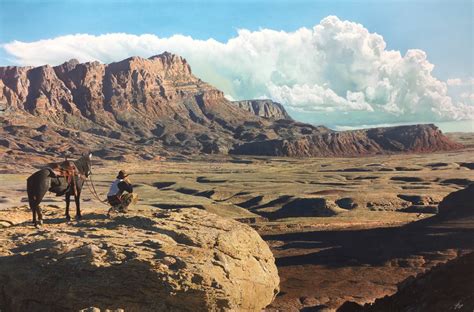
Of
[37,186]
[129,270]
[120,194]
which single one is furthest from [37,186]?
[129,270]

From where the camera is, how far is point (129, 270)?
1370 centimetres

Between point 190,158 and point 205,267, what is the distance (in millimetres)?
181875

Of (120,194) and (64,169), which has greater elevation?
(64,169)

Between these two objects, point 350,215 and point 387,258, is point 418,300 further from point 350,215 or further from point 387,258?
point 350,215

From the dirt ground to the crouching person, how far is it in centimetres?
399

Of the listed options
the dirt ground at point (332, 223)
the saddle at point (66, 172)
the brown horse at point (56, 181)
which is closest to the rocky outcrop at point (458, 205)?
the dirt ground at point (332, 223)

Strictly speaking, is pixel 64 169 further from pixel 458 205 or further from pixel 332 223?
pixel 332 223

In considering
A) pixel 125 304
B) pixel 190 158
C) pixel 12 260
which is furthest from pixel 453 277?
pixel 190 158

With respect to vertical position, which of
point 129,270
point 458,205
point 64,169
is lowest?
point 458,205

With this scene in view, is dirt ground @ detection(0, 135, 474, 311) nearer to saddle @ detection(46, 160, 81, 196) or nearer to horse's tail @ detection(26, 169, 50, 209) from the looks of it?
horse's tail @ detection(26, 169, 50, 209)

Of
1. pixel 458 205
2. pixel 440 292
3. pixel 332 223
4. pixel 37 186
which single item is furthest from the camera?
pixel 332 223

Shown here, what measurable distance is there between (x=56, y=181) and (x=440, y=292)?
13751mm

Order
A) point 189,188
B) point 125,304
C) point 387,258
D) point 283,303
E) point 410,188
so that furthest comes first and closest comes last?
point 189,188
point 410,188
point 387,258
point 283,303
point 125,304

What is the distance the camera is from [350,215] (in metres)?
60.6
